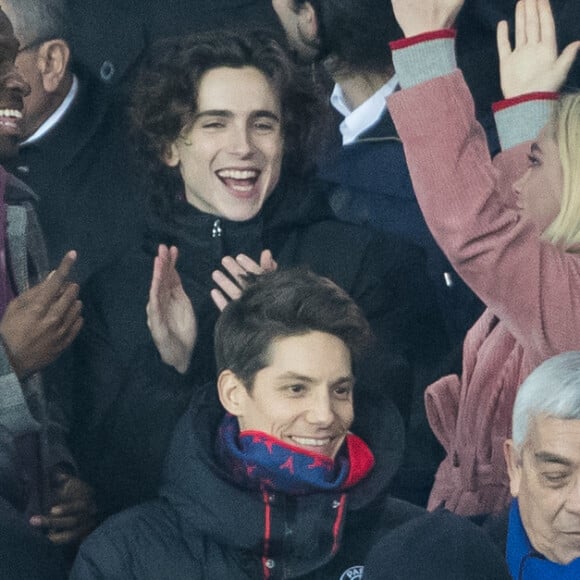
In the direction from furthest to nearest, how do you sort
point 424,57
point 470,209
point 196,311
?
point 196,311
point 424,57
point 470,209

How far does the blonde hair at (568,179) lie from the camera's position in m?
3.43

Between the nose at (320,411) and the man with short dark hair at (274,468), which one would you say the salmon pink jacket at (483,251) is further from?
the nose at (320,411)

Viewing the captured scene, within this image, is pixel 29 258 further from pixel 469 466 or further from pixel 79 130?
pixel 469 466

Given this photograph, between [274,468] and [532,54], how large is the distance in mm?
1112

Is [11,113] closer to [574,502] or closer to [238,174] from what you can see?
[238,174]

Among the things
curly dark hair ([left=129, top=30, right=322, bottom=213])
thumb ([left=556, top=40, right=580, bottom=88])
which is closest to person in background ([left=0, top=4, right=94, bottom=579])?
curly dark hair ([left=129, top=30, right=322, bottom=213])

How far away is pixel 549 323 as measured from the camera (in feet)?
11.3

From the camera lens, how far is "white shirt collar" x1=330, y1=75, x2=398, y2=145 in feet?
12.5

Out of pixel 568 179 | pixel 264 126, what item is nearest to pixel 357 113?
pixel 264 126

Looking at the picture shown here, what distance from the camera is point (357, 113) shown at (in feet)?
12.6

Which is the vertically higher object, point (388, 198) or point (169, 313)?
point (388, 198)

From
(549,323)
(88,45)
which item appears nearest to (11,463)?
(88,45)

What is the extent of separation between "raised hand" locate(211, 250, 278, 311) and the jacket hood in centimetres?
22

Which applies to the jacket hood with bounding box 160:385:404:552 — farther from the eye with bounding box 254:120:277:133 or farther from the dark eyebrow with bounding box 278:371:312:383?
the eye with bounding box 254:120:277:133
